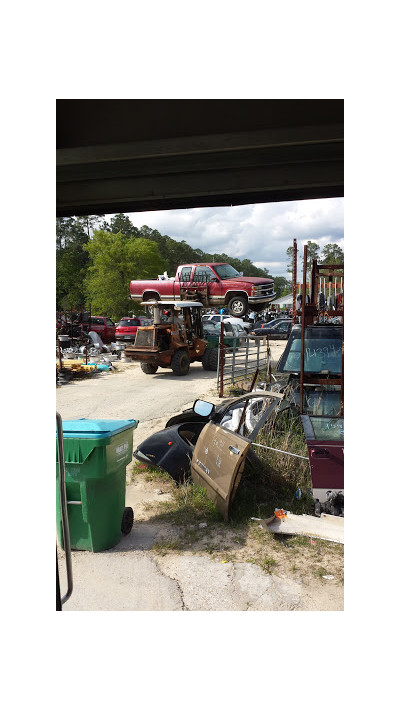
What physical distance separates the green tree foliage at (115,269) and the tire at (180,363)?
15845 mm

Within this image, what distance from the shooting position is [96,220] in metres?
43.6

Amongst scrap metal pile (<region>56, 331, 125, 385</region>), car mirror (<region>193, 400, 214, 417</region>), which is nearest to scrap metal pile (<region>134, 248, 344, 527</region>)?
car mirror (<region>193, 400, 214, 417</region>)

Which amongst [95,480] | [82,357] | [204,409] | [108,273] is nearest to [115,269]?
[108,273]

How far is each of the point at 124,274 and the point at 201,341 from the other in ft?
55.3

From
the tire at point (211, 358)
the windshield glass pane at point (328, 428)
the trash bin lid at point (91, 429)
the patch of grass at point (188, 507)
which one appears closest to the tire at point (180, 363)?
the tire at point (211, 358)

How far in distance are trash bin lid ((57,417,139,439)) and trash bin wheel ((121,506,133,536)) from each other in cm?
84

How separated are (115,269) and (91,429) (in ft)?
91.3

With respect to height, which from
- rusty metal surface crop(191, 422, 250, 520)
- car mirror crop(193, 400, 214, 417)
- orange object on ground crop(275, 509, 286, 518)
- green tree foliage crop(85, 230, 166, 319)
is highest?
green tree foliage crop(85, 230, 166, 319)

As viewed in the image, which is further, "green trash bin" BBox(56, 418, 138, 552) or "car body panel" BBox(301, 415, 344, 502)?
"car body panel" BBox(301, 415, 344, 502)

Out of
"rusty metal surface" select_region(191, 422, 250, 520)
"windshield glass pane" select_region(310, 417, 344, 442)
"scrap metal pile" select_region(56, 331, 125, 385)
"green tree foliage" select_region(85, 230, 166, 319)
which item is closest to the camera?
"rusty metal surface" select_region(191, 422, 250, 520)

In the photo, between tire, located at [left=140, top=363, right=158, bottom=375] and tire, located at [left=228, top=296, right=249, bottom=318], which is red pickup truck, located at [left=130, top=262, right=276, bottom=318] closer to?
tire, located at [left=228, top=296, right=249, bottom=318]

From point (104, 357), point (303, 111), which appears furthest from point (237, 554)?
point (104, 357)

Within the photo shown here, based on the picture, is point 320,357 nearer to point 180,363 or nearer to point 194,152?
point 194,152

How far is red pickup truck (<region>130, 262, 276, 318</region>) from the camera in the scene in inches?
565
